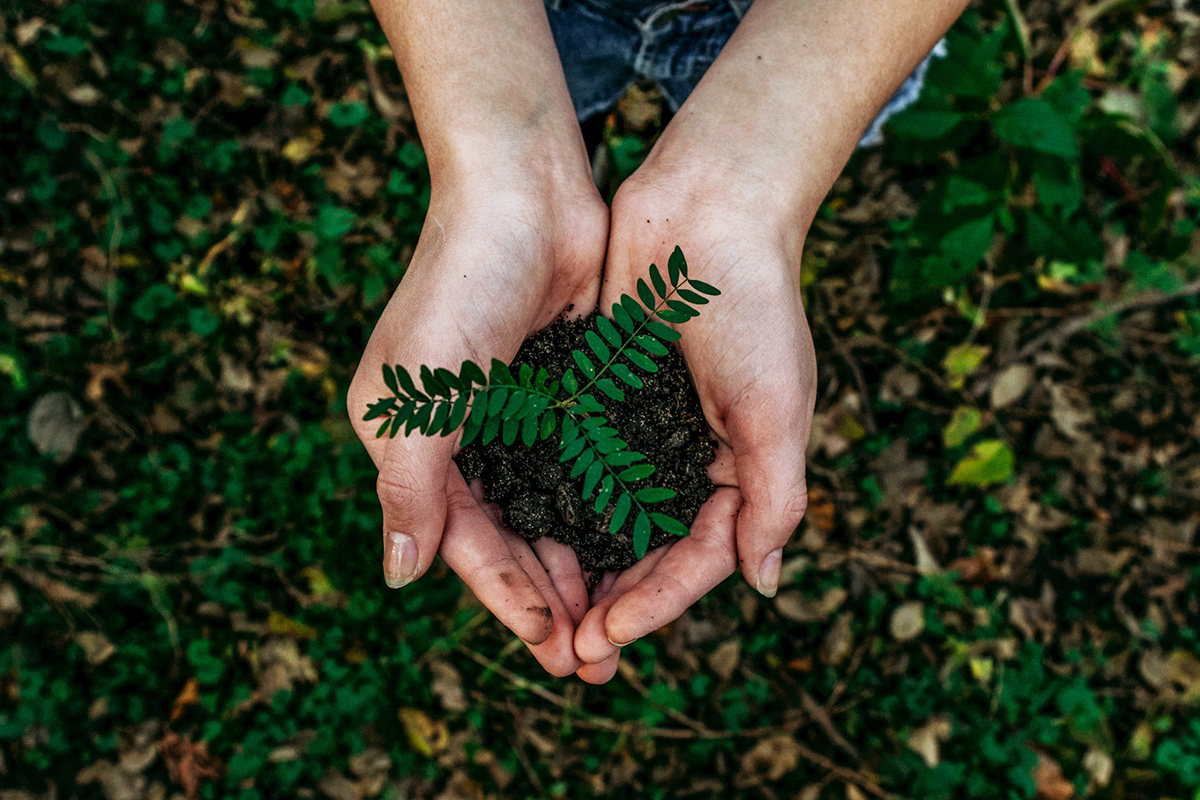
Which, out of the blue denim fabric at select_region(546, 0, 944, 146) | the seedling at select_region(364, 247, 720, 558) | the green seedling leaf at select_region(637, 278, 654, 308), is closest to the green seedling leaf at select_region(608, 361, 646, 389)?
the seedling at select_region(364, 247, 720, 558)

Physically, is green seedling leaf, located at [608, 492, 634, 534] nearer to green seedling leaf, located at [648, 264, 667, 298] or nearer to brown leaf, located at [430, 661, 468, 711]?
green seedling leaf, located at [648, 264, 667, 298]

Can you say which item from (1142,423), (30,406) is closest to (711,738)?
(1142,423)

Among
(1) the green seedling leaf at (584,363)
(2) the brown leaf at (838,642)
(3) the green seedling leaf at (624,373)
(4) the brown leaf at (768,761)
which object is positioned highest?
(1) the green seedling leaf at (584,363)

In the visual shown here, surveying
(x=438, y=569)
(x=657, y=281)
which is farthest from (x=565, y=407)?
(x=438, y=569)

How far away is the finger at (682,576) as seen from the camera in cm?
218

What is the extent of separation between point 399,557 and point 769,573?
109cm

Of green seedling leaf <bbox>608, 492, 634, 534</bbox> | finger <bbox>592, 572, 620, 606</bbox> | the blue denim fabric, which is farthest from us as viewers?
the blue denim fabric

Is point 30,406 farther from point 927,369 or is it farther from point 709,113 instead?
point 927,369

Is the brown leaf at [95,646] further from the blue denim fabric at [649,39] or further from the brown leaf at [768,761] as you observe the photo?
the blue denim fabric at [649,39]

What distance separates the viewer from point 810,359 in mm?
2355

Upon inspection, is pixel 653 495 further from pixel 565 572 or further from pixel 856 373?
pixel 856 373

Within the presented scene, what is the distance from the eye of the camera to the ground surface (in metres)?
3.40

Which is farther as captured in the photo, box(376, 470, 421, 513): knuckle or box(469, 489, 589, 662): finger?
box(469, 489, 589, 662): finger

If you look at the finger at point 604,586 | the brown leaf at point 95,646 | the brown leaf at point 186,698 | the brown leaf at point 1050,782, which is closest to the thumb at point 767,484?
the finger at point 604,586
